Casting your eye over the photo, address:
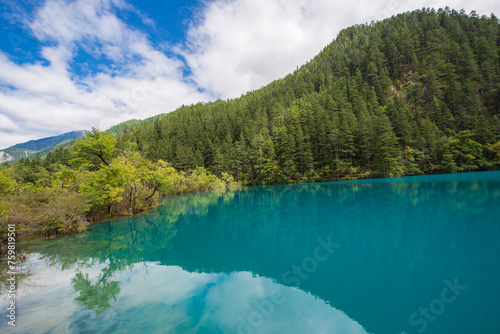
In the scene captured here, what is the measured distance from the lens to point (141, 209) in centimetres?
2338

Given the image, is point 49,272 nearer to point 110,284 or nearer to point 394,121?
point 110,284

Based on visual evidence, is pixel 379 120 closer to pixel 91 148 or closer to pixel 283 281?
pixel 283 281

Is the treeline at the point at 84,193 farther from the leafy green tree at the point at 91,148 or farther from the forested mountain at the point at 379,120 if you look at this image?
the forested mountain at the point at 379,120

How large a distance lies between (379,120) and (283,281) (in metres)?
50.6

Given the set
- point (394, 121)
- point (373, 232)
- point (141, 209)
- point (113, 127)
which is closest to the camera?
point (373, 232)

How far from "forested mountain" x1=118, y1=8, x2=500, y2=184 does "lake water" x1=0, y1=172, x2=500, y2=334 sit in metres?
26.7

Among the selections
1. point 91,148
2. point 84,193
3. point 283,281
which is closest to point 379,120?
point 283,281

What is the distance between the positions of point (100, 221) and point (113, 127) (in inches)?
7333

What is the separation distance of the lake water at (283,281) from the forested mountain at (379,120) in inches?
1050

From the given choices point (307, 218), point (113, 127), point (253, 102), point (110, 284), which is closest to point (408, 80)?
point (253, 102)

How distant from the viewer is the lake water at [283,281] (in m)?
4.51

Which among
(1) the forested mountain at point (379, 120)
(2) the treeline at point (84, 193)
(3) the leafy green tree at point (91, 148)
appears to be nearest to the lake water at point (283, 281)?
(2) the treeline at point (84, 193)

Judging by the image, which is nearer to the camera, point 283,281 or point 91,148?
point 283,281

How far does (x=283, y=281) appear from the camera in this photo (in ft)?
20.9
